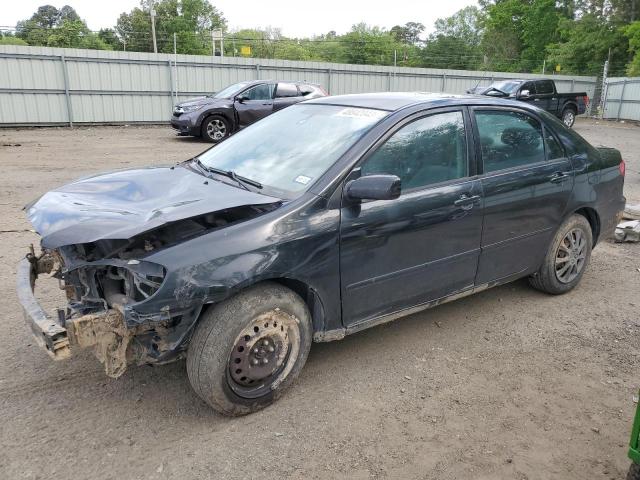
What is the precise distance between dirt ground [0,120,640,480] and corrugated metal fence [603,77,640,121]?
978 inches

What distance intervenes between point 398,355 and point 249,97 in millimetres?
12159

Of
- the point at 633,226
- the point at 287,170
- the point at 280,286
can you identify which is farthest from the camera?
the point at 633,226

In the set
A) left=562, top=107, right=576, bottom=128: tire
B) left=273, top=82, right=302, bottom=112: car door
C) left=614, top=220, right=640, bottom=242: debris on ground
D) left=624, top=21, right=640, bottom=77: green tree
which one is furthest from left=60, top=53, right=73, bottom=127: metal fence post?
left=624, top=21, right=640, bottom=77: green tree

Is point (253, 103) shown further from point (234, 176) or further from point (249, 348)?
point (249, 348)

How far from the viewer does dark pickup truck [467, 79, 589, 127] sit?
18.8 meters

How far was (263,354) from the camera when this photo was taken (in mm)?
3029

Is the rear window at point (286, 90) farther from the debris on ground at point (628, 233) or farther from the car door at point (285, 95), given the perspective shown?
the debris on ground at point (628, 233)

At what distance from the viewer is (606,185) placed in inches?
190

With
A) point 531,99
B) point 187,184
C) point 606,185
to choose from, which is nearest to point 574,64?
point 531,99

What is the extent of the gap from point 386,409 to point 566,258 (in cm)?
248

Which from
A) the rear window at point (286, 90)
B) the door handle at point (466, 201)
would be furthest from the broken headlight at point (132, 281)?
the rear window at point (286, 90)

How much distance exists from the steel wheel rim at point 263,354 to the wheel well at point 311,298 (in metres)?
0.15

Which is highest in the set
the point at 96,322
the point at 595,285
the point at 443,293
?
the point at 96,322

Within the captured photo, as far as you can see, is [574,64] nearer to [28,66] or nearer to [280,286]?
[28,66]
